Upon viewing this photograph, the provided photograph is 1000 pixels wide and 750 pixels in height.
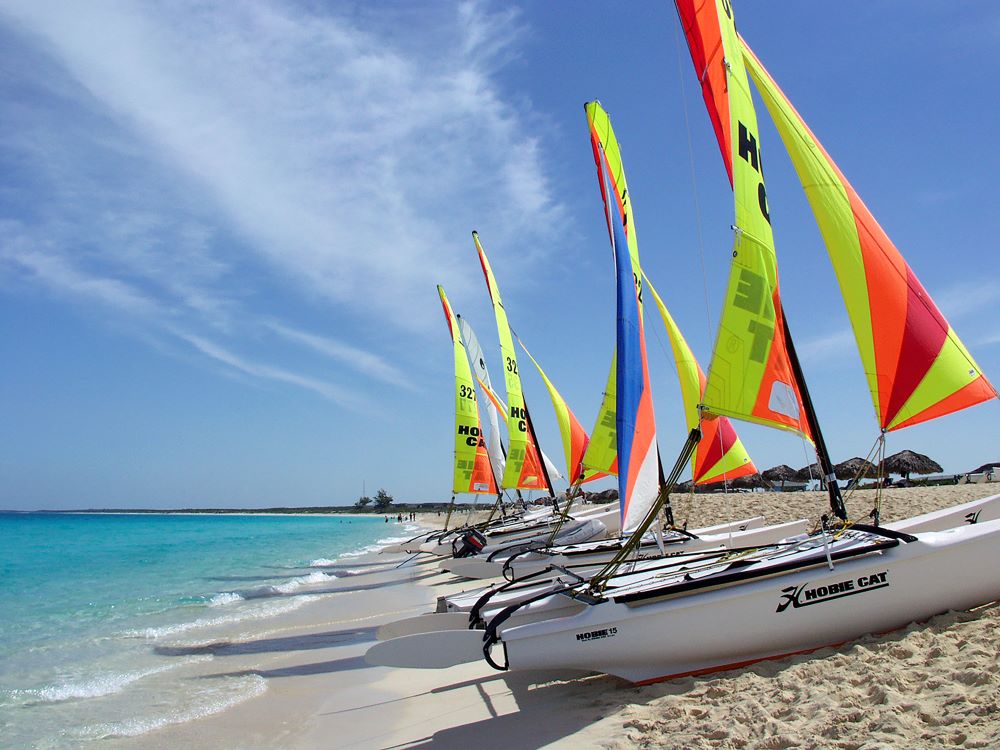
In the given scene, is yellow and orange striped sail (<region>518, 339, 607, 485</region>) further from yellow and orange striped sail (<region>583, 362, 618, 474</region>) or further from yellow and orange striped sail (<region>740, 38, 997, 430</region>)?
yellow and orange striped sail (<region>740, 38, 997, 430</region>)

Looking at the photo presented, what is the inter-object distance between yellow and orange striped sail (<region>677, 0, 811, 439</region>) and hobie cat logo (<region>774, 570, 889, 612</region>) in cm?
144

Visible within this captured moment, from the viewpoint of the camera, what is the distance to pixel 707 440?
11680 millimetres

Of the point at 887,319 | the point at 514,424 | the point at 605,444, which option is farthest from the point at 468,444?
the point at 887,319

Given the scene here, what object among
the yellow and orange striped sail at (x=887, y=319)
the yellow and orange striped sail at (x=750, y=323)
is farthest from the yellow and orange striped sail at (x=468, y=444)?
the yellow and orange striped sail at (x=887, y=319)

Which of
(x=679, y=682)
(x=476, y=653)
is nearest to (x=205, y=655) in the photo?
(x=476, y=653)

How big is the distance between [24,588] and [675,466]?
19.2 meters

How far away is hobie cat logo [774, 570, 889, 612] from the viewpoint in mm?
5254

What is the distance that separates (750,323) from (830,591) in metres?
2.36

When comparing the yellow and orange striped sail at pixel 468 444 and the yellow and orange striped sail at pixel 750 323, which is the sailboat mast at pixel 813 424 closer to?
the yellow and orange striped sail at pixel 750 323

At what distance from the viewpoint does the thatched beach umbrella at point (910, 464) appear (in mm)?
29469

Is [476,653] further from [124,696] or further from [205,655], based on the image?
[205,655]

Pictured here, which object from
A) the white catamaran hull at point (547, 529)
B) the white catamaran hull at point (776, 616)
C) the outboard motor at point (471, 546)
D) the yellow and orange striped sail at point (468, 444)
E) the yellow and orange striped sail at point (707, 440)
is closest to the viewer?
the white catamaran hull at point (776, 616)

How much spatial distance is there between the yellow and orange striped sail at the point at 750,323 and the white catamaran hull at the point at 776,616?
1458 millimetres

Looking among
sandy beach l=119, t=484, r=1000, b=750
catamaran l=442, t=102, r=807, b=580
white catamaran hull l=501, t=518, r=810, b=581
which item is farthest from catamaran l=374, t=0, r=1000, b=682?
white catamaran hull l=501, t=518, r=810, b=581
